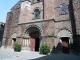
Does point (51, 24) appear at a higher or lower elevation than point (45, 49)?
higher

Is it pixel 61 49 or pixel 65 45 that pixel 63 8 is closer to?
pixel 65 45

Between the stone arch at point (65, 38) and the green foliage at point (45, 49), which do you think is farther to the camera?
the stone arch at point (65, 38)

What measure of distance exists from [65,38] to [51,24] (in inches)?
119

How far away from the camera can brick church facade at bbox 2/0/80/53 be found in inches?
569

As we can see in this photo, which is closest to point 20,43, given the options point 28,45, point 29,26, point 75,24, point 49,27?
point 28,45

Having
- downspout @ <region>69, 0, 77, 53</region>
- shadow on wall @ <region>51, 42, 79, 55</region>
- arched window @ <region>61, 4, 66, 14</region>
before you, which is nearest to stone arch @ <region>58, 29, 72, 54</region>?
shadow on wall @ <region>51, 42, 79, 55</region>

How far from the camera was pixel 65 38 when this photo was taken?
50.5 feet

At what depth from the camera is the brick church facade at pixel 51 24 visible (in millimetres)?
14461

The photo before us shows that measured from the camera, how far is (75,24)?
13.9 m

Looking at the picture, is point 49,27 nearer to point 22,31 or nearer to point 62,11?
point 62,11

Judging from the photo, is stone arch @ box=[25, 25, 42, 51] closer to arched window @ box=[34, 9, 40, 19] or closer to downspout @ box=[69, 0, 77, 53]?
arched window @ box=[34, 9, 40, 19]

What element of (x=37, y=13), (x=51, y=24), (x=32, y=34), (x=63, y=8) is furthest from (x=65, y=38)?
(x=37, y=13)

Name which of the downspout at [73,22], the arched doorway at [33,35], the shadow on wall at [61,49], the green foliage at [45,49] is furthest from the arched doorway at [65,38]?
the arched doorway at [33,35]

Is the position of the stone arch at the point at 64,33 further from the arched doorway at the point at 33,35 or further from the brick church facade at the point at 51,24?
the arched doorway at the point at 33,35
